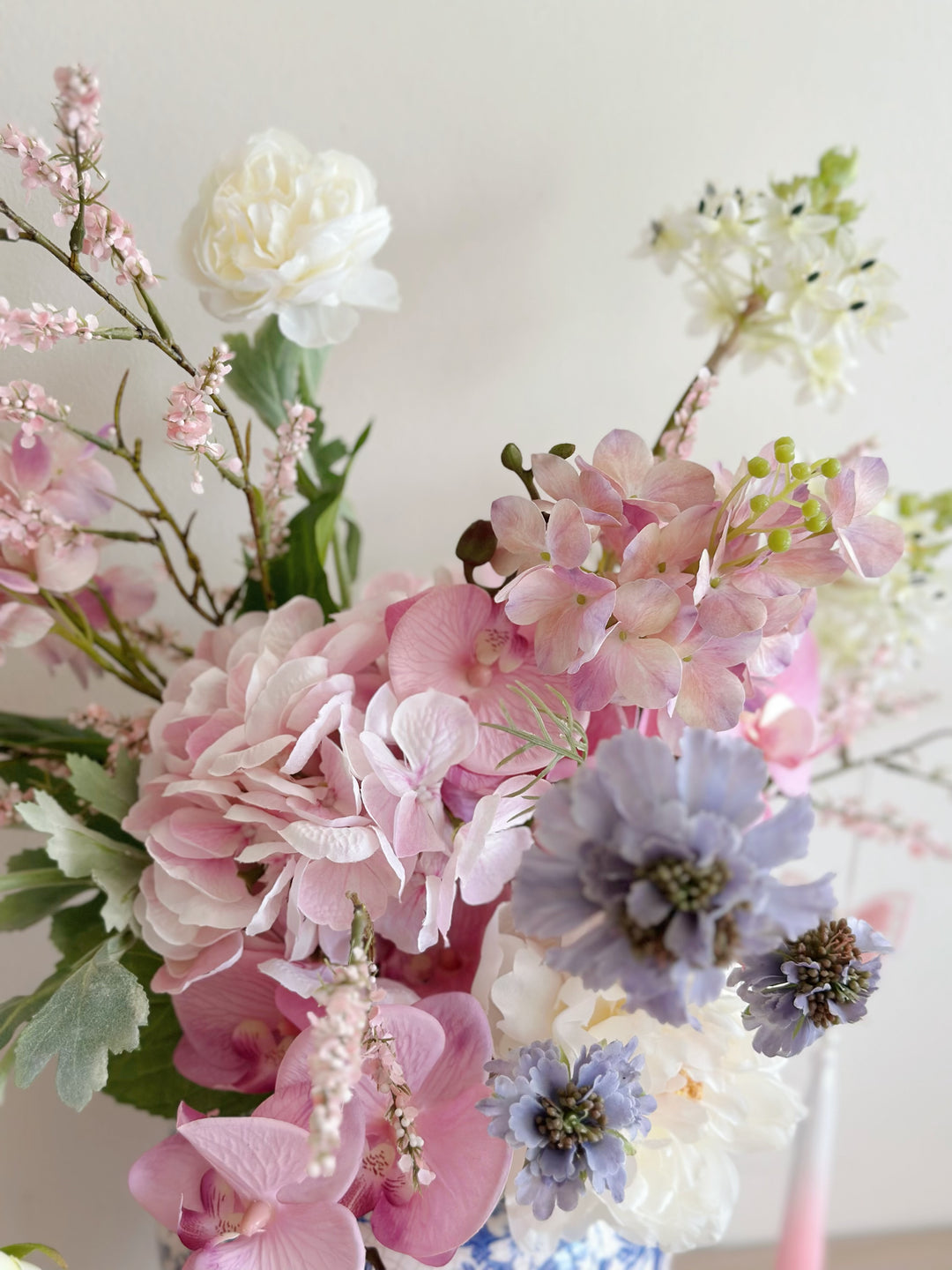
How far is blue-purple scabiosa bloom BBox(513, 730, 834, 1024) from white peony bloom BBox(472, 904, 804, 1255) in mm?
145

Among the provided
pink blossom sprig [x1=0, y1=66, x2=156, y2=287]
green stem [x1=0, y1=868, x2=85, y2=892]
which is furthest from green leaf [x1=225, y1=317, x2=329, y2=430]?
green stem [x1=0, y1=868, x2=85, y2=892]

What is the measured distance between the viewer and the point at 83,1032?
40 cm

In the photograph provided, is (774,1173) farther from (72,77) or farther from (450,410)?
(72,77)

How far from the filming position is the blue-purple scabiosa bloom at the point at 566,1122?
0.37 metres

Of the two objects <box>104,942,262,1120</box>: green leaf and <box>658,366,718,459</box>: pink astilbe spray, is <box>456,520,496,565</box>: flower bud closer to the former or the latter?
<box>658,366,718,459</box>: pink astilbe spray

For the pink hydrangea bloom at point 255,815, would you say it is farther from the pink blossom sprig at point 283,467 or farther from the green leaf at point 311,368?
the green leaf at point 311,368

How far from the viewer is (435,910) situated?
1.38 feet

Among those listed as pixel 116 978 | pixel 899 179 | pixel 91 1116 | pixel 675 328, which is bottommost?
pixel 91 1116

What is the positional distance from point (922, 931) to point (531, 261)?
0.68 meters

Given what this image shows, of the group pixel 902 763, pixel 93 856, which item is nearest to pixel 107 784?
pixel 93 856

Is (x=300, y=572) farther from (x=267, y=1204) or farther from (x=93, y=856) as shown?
(x=267, y=1204)

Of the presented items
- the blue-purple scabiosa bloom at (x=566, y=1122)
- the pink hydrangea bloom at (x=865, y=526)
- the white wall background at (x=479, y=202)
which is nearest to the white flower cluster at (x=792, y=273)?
the white wall background at (x=479, y=202)

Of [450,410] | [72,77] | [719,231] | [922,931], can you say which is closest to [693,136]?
[719,231]

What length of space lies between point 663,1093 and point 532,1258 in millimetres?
120
